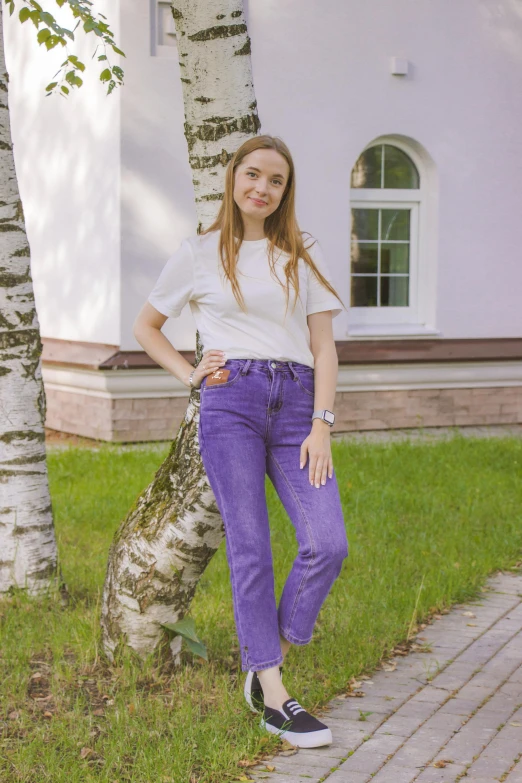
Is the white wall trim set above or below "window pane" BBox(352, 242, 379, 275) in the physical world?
below

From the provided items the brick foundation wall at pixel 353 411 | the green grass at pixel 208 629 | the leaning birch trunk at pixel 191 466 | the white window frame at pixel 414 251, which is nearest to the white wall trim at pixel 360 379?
the brick foundation wall at pixel 353 411

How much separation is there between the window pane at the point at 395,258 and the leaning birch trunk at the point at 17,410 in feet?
21.9

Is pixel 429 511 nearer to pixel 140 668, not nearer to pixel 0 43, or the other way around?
pixel 140 668

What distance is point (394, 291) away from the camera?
1128 cm

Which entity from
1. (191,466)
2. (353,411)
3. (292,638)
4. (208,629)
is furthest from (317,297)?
(353,411)

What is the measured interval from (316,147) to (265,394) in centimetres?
734

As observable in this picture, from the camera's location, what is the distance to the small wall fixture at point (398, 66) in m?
10.6

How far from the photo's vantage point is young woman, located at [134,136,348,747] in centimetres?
353

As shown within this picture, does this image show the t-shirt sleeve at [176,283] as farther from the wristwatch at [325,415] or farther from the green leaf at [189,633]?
the green leaf at [189,633]

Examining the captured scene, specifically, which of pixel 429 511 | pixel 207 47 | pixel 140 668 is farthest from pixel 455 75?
pixel 140 668

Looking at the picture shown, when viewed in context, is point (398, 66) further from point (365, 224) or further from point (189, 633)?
point (189, 633)

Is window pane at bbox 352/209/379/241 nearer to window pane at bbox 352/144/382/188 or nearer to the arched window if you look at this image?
the arched window

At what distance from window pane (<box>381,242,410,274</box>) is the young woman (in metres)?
7.59

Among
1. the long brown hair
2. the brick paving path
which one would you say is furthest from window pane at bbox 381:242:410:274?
the long brown hair
